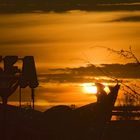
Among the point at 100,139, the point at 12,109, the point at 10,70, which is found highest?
the point at 10,70

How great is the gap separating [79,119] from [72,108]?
0.46m

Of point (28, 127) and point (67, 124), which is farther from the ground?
point (28, 127)

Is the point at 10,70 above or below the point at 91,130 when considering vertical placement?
above

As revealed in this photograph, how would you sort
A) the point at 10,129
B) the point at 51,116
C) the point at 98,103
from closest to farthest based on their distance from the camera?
the point at 10,129 < the point at 51,116 < the point at 98,103

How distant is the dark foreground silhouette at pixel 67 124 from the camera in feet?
48.2

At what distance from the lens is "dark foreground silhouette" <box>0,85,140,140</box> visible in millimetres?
14695

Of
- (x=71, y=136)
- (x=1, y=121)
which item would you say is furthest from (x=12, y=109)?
(x=71, y=136)

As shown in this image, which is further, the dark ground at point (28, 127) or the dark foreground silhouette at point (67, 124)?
the dark foreground silhouette at point (67, 124)

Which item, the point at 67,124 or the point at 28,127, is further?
the point at 67,124

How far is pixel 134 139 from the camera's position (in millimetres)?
15461

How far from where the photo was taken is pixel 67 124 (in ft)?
53.3

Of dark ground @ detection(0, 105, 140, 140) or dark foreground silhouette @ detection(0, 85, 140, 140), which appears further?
dark foreground silhouette @ detection(0, 85, 140, 140)

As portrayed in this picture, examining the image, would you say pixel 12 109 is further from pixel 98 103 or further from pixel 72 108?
pixel 98 103

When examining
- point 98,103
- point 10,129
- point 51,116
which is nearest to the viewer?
point 10,129
